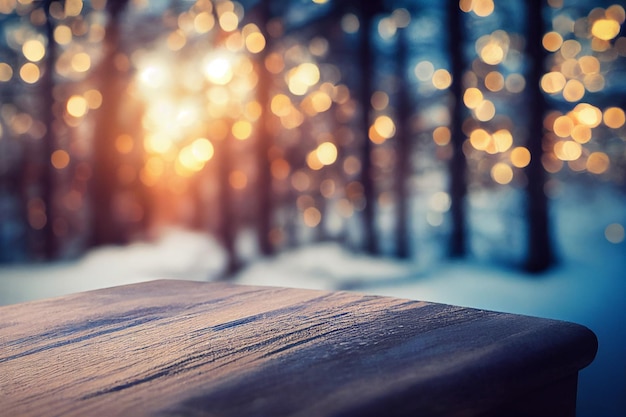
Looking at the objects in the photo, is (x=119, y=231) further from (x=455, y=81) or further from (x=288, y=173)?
(x=455, y=81)

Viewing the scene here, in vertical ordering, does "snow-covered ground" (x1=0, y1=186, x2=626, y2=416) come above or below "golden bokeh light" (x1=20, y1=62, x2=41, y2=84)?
below

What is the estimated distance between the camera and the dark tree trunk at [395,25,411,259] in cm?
732

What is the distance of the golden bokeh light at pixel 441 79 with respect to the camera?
6.87 metres

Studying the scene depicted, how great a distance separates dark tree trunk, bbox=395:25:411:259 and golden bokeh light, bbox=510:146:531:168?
1.53 metres

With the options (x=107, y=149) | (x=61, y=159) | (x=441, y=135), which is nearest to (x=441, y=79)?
(x=441, y=135)

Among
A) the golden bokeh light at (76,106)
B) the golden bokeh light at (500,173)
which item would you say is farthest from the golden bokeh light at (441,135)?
the golden bokeh light at (76,106)

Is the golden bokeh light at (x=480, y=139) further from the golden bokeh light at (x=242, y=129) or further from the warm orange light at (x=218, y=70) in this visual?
the warm orange light at (x=218, y=70)

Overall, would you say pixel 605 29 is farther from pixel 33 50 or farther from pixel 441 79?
pixel 33 50

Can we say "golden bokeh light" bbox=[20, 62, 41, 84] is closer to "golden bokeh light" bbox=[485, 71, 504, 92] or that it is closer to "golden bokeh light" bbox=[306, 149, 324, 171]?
"golden bokeh light" bbox=[306, 149, 324, 171]

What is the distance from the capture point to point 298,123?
872cm

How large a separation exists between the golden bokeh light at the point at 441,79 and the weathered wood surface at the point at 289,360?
654 centimetres

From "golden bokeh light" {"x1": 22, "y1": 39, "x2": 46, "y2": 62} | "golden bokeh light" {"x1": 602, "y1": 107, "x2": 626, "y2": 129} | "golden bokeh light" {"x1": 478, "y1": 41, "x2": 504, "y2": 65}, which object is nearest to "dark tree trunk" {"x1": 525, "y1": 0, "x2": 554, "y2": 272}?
"golden bokeh light" {"x1": 478, "y1": 41, "x2": 504, "y2": 65}

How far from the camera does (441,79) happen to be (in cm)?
701

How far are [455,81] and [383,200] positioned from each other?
2.83 metres
